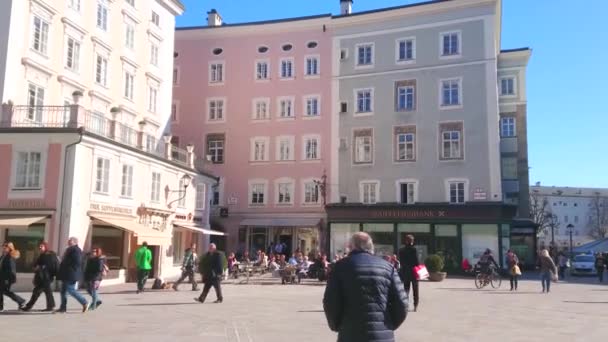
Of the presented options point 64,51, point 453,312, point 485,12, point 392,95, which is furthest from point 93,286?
point 485,12

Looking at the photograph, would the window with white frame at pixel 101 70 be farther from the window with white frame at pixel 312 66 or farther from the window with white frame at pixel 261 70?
the window with white frame at pixel 312 66

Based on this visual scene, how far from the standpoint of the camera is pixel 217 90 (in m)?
44.9

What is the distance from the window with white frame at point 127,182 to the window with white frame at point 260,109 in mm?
17350

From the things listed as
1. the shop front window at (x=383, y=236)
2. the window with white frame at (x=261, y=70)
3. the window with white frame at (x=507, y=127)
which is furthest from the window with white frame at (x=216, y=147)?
the window with white frame at (x=507, y=127)

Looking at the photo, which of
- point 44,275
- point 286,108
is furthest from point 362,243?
point 286,108

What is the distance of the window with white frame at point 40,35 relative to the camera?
25.8m

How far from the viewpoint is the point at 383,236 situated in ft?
129

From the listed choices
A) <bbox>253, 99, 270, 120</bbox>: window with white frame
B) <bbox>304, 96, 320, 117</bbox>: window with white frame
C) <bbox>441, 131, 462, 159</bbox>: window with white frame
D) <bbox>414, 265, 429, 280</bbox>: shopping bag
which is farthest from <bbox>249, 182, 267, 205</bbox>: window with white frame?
<bbox>414, 265, 429, 280</bbox>: shopping bag

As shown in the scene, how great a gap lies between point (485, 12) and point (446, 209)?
13.2 metres

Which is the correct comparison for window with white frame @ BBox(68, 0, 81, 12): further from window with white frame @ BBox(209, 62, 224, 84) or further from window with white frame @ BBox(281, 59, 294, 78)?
window with white frame @ BBox(281, 59, 294, 78)

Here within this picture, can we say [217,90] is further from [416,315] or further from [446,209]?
[416,315]

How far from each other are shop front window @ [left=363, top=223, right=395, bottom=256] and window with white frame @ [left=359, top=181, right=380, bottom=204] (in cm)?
178

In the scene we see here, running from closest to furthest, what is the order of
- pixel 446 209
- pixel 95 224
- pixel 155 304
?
pixel 155 304 < pixel 95 224 < pixel 446 209

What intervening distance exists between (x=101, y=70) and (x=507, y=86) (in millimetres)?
31343
